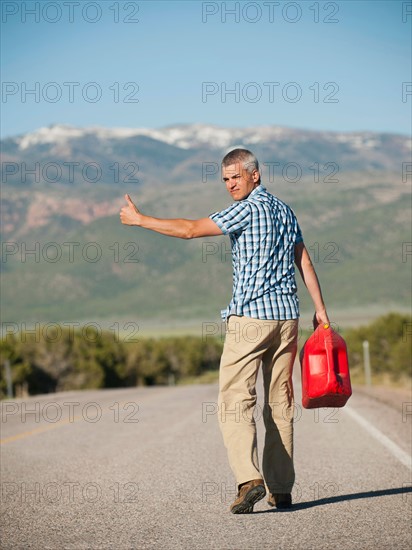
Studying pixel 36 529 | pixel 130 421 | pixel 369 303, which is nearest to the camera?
pixel 36 529

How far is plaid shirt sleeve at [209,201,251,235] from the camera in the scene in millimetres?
6594

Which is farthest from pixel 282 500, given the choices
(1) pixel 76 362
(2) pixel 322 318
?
(1) pixel 76 362

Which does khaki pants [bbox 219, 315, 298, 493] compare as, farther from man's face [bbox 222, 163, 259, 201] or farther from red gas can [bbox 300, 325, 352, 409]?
man's face [bbox 222, 163, 259, 201]

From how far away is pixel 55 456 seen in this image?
1065 centimetres

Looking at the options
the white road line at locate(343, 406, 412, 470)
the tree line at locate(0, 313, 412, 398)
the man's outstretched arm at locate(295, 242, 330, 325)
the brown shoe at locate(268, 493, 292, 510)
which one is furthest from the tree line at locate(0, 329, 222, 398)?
the man's outstretched arm at locate(295, 242, 330, 325)

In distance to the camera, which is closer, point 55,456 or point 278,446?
point 278,446

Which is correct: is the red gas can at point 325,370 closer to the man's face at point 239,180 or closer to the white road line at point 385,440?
the man's face at point 239,180

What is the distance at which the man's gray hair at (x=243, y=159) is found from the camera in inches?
267

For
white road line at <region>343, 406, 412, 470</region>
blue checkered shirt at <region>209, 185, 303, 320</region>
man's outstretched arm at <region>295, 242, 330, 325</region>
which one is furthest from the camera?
white road line at <region>343, 406, 412, 470</region>

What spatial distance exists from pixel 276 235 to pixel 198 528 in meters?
2.00

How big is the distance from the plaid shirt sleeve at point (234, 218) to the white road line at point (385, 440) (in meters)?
3.43

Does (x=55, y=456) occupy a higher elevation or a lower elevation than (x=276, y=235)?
lower

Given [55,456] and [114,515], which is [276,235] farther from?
[55,456]

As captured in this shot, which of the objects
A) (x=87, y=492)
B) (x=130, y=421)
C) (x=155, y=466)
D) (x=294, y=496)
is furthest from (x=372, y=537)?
(x=130, y=421)
